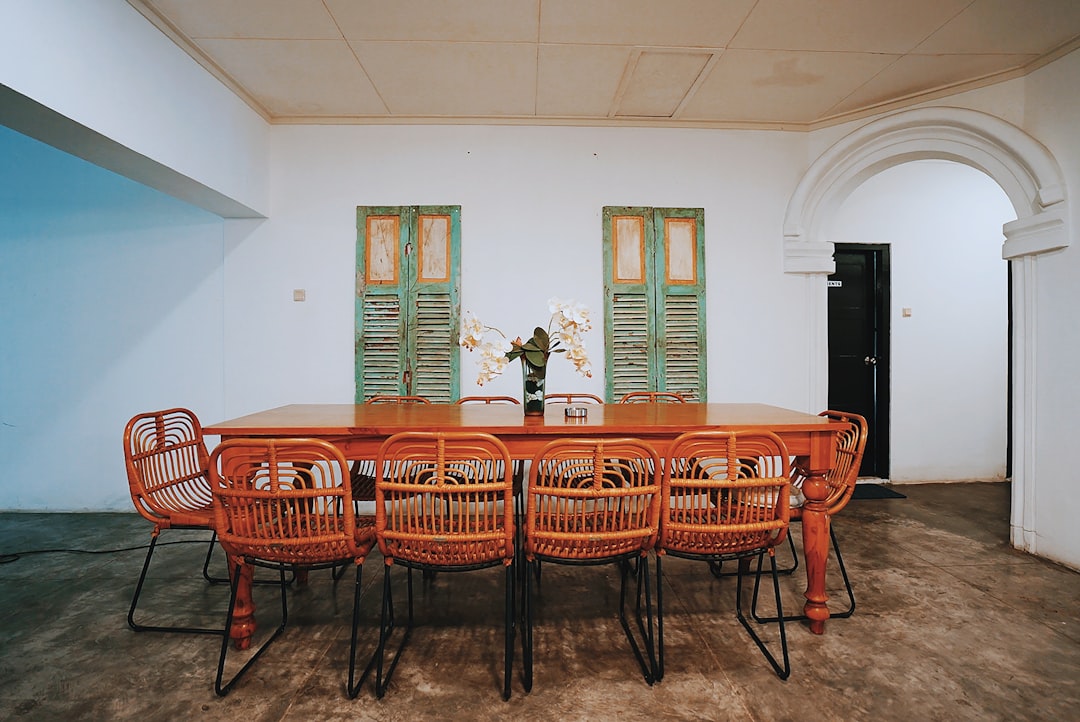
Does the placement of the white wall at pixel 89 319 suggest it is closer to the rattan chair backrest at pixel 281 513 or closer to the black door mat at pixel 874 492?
the rattan chair backrest at pixel 281 513

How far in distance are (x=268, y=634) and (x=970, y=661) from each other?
108 inches

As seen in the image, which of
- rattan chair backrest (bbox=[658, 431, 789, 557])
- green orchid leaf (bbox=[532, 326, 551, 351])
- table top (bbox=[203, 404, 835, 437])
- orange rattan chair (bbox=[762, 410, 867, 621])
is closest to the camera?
rattan chair backrest (bbox=[658, 431, 789, 557])

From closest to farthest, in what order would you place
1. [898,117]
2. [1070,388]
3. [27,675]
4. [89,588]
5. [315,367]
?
[27,675] → [89,588] → [1070,388] → [898,117] → [315,367]

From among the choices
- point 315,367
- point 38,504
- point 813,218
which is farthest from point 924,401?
point 38,504

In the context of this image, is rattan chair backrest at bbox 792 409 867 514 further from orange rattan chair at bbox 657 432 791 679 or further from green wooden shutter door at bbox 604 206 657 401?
green wooden shutter door at bbox 604 206 657 401

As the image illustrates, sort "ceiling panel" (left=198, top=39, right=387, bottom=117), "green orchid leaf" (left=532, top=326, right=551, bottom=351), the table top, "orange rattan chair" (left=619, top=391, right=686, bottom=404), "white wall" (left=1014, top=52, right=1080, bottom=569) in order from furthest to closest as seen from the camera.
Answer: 1. "orange rattan chair" (left=619, top=391, right=686, bottom=404)
2. "ceiling panel" (left=198, top=39, right=387, bottom=117)
3. "white wall" (left=1014, top=52, right=1080, bottom=569)
4. "green orchid leaf" (left=532, top=326, right=551, bottom=351)
5. the table top

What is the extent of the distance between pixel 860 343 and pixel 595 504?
4.13 meters

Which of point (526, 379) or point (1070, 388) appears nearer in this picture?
point (526, 379)

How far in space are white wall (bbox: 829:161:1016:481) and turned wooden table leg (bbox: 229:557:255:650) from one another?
16.2ft

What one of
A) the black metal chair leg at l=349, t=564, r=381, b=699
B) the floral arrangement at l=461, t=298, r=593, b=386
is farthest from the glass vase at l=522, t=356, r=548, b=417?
the black metal chair leg at l=349, t=564, r=381, b=699

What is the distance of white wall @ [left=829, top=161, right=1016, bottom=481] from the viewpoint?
4645 mm

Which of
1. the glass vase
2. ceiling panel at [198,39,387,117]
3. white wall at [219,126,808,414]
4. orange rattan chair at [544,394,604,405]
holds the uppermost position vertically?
ceiling panel at [198,39,387,117]

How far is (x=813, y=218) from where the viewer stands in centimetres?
402

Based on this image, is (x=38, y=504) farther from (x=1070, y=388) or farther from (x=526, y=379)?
(x=1070, y=388)
